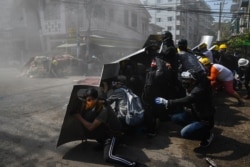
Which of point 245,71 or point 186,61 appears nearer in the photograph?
point 186,61

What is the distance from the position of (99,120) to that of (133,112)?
0.61m

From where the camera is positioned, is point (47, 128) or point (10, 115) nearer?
point (47, 128)

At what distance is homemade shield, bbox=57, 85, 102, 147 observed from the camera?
3615 millimetres

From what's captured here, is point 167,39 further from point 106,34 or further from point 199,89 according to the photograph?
Answer: point 106,34

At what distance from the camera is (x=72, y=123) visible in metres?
3.70

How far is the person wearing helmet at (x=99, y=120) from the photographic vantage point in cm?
339

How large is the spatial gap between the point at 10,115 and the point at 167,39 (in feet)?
12.7

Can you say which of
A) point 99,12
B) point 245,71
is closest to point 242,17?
point 99,12

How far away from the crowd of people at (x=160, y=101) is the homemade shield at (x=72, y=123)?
9cm

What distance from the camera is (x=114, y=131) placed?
11.4ft

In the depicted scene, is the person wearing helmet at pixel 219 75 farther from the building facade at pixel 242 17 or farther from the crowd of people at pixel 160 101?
the building facade at pixel 242 17

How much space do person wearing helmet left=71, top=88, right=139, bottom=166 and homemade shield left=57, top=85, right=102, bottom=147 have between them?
7 centimetres

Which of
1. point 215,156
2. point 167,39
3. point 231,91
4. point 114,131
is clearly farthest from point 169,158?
point 231,91

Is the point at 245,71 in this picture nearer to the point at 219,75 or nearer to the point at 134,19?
the point at 219,75
